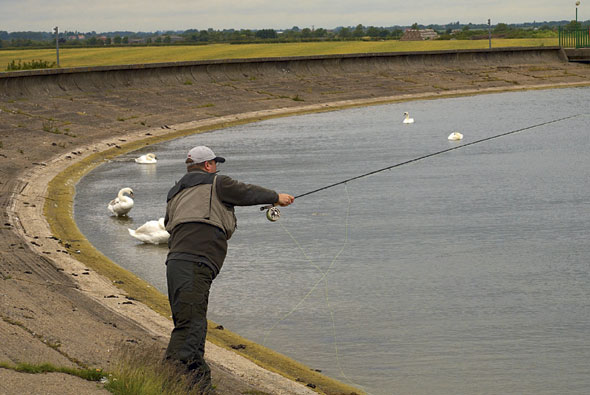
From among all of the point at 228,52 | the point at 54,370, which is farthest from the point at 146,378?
the point at 228,52

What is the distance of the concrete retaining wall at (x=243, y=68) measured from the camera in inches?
1337

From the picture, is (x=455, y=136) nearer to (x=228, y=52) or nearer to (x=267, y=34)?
(x=228, y=52)

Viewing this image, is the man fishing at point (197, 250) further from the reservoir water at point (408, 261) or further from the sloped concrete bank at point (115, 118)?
the reservoir water at point (408, 261)

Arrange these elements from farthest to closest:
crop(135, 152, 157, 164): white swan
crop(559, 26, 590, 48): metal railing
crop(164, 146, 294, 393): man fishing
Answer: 1. crop(559, 26, 590, 48): metal railing
2. crop(135, 152, 157, 164): white swan
3. crop(164, 146, 294, 393): man fishing

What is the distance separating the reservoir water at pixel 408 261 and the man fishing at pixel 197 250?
2248 millimetres

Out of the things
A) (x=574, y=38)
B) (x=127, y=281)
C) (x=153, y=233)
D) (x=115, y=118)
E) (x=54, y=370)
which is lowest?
(x=127, y=281)

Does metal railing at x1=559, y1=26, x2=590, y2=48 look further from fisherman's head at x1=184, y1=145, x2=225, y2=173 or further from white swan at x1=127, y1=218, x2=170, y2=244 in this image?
fisherman's head at x1=184, y1=145, x2=225, y2=173

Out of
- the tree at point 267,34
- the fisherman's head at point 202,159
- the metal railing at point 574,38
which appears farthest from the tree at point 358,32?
the fisherman's head at point 202,159

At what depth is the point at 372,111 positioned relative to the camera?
3800 cm

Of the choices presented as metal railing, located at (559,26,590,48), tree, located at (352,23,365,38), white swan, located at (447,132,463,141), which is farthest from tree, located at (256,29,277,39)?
white swan, located at (447,132,463,141)

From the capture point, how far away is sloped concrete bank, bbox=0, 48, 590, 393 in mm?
9312

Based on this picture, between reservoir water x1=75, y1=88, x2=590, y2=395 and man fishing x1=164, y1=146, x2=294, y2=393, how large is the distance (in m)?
2.25

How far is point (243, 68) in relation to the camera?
4297cm

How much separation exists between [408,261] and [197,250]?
626 cm
